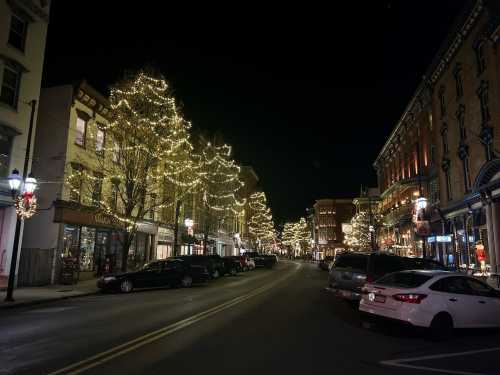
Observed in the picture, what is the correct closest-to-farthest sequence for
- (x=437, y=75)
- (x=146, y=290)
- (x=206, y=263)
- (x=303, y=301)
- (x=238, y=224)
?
(x=303, y=301), (x=146, y=290), (x=206, y=263), (x=437, y=75), (x=238, y=224)

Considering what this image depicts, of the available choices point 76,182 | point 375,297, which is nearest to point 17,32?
point 76,182

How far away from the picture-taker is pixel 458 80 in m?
32.5

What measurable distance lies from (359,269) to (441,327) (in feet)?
16.4

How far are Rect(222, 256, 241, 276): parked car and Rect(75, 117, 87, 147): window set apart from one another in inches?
543

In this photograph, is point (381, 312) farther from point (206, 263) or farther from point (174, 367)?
point (206, 263)

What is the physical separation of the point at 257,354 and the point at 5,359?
14.3 feet

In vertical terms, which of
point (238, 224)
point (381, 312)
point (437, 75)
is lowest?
point (381, 312)

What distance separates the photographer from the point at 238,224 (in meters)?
75.8

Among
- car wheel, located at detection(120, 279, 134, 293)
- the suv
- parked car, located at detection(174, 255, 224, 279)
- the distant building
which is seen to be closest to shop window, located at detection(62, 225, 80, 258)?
car wheel, located at detection(120, 279, 134, 293)

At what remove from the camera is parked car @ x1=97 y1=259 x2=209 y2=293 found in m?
20.0

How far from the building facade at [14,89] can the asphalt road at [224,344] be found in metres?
8.70

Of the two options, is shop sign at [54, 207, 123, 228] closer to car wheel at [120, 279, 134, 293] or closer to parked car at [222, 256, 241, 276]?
car wheel at [120, 279, 134, 293]

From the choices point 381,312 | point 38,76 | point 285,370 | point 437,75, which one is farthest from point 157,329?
point 437,75

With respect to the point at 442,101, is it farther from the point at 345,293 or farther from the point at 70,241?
the point at 70,241
